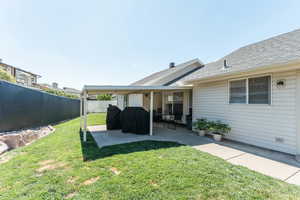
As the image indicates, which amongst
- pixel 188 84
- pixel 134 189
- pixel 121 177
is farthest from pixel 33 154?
pixel 188 84

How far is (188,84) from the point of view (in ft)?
25.2

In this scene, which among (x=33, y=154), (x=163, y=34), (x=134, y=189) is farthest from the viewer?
(x=163, y=34)

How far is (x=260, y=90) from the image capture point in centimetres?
474

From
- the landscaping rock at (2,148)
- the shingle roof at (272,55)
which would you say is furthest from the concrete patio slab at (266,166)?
the landscaping rock at (2,148)

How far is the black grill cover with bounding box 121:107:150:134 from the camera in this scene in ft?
22.2

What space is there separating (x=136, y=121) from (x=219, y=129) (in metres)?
3.64

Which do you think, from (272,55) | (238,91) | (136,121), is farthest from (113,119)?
(272,55)

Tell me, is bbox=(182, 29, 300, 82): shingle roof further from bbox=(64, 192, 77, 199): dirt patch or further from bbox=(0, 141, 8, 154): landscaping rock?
bbox=(0, 141, 8, 154): landscaping rock

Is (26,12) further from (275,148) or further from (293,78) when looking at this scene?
(275,148)

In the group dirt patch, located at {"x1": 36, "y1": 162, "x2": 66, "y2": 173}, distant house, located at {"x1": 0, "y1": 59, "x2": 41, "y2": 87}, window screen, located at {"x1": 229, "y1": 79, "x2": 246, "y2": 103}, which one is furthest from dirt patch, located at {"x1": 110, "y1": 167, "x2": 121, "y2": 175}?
distant house, located at {"x1": 0, "y1": 59, "x2": 41, "y2": 87}

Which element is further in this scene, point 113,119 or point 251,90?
point 113,119

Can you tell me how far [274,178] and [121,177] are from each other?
299 cm

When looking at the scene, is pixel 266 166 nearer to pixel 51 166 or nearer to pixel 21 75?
pixel 51 166

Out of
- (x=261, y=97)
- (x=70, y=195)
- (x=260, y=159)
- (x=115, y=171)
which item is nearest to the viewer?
(x=70, y=195)
